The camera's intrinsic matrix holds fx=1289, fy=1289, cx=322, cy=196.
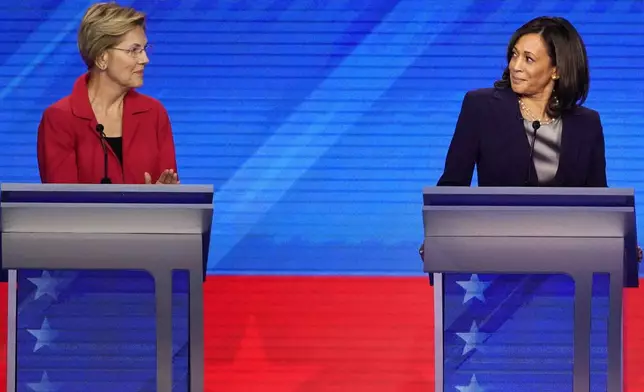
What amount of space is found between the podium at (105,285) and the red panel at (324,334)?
1.19 m

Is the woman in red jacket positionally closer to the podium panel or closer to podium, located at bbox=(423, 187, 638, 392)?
the podium panel

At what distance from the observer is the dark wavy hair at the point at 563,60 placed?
349 cm

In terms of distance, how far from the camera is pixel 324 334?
4.91 metres

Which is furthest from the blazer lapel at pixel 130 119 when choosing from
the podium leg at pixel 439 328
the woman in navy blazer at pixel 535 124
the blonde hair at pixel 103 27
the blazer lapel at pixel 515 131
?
the podium leg at pixel 439 328

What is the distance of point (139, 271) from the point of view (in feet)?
9.78

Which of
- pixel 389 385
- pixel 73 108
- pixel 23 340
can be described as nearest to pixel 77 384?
pixel 23 340

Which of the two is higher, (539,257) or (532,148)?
(532,148)

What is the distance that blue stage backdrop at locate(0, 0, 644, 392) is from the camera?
19.1 ft

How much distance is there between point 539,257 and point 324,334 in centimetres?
209

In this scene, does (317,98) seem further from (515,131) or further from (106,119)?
(515,131)

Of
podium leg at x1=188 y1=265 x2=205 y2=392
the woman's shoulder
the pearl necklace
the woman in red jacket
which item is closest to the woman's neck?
the woman in red jacket

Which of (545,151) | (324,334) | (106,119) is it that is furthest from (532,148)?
(324,334)

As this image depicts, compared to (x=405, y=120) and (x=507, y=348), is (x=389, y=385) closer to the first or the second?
(x=507, y=348)

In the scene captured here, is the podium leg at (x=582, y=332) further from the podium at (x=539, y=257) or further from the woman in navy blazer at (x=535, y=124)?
the woman in navy blazer at (x=535, y=124)
